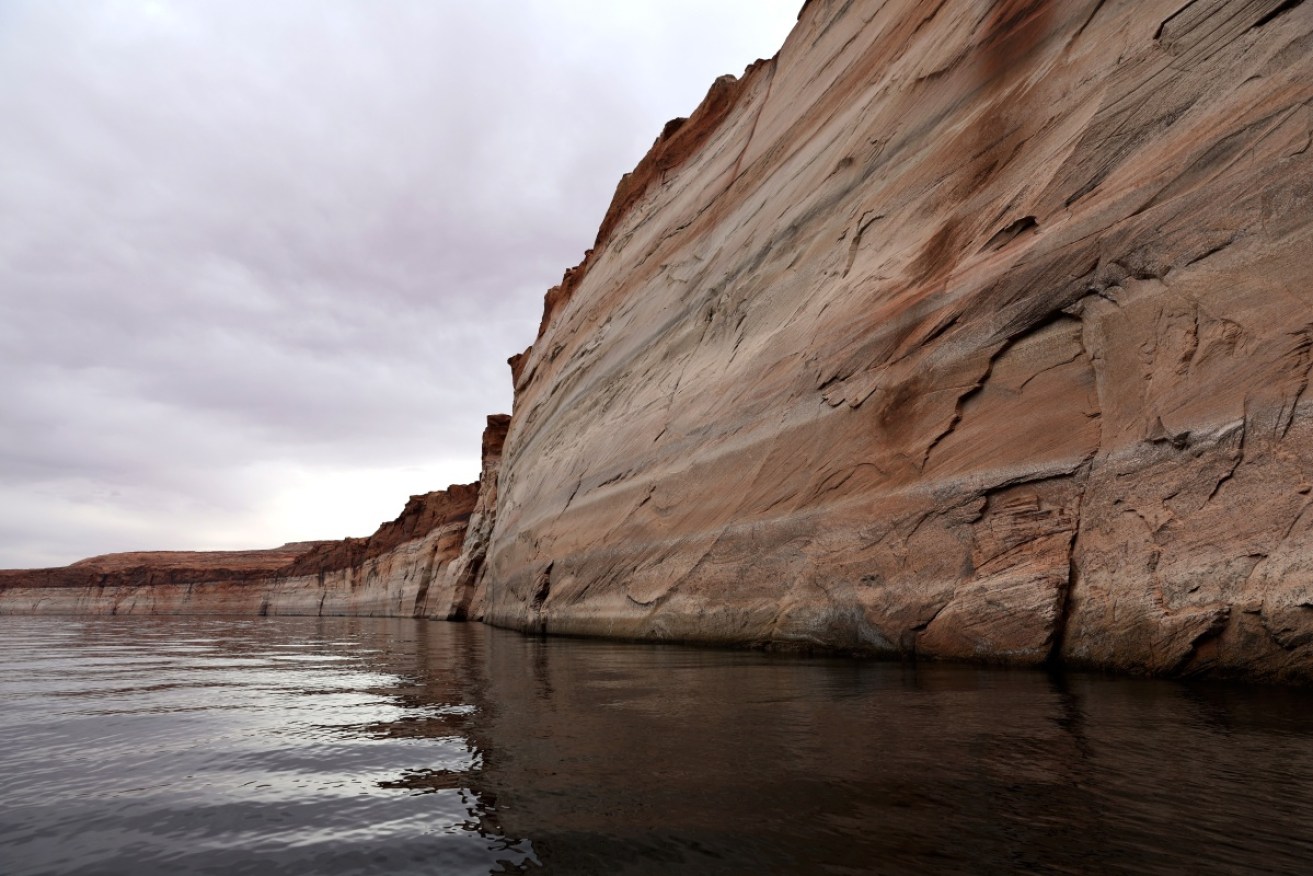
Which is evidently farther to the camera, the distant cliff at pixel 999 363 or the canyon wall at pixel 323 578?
the canyon wall at pixel 323 578

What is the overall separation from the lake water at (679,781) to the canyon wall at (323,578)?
25794 millimetres

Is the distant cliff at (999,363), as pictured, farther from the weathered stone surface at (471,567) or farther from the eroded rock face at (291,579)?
the eroded rock face at (291,579)

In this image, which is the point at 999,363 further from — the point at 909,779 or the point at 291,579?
the point at 291,579

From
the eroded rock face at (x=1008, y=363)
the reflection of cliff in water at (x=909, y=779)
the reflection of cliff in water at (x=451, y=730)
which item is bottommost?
the reflection of cliff in water at (x=451, y=730)

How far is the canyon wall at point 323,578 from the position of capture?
32906 millimetres

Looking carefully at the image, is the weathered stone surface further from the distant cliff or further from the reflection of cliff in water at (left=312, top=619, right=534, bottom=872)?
the reflection of cliff in water at (left=312, top=619, right=534, bottom=872)

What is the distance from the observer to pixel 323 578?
1892 inches

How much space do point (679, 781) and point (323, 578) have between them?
51804mm

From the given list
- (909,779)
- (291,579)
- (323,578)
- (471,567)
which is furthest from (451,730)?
(291,579)

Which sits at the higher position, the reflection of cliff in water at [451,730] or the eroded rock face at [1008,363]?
the eroded rock face at [1008,363]

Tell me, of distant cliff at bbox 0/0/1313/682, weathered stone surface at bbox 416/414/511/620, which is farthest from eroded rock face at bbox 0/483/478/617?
distant cliff at bbox 0/0/1313/682

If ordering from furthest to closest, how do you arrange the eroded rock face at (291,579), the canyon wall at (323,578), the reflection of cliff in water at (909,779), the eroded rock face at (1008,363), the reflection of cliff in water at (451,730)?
the eroded rock face at (291,579)
the canyon wall at (323,578)
the eroded rock face at (1008,363)
the reflection of cliff in water at (451,730)
the reflection of cliff in water at (909,779)

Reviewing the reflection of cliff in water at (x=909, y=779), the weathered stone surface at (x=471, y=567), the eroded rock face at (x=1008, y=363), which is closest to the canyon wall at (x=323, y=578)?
the weathered stone surface at (x=471, y=567)

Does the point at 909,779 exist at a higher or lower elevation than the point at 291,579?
lower
